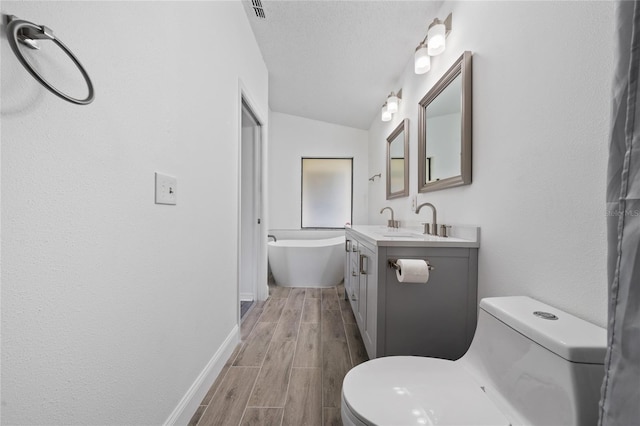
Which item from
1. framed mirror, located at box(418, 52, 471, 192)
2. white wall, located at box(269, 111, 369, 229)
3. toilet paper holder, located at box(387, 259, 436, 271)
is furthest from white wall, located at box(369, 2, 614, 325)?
white wall, located at box(269, 111, 369, 229)

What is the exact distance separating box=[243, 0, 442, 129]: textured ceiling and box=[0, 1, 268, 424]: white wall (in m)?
0.84

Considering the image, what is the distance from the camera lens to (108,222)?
77cm

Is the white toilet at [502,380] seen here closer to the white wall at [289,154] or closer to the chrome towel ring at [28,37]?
the chrome towel ring at [28,37]

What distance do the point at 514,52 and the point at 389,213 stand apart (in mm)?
2090

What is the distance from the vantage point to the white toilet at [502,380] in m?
0.61

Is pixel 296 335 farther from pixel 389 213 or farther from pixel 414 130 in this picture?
pixel 414 130

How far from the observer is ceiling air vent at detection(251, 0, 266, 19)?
6.21 feet

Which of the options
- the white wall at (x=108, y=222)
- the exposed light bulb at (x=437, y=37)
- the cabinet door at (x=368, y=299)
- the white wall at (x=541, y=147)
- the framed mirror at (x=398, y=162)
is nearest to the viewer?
the white wall at (x=108, y=222)

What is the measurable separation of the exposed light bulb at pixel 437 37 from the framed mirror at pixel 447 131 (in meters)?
0.17

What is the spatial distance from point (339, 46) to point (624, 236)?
243cm

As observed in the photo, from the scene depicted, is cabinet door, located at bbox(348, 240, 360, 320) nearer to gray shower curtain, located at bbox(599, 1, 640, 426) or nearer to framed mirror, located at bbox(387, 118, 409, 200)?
framed mirror, located at bbox(387, 118, 409, 200)

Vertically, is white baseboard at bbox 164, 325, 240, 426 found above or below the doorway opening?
below

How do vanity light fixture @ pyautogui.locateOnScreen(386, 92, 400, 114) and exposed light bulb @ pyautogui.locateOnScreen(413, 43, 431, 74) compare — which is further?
vanity light fixture @ pyautogui.locateOnScreen(386, 92, 400, 114)

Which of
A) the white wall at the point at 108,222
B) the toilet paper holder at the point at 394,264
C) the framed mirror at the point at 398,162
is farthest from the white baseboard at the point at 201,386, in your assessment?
the framed mirror at the point at 398,162
